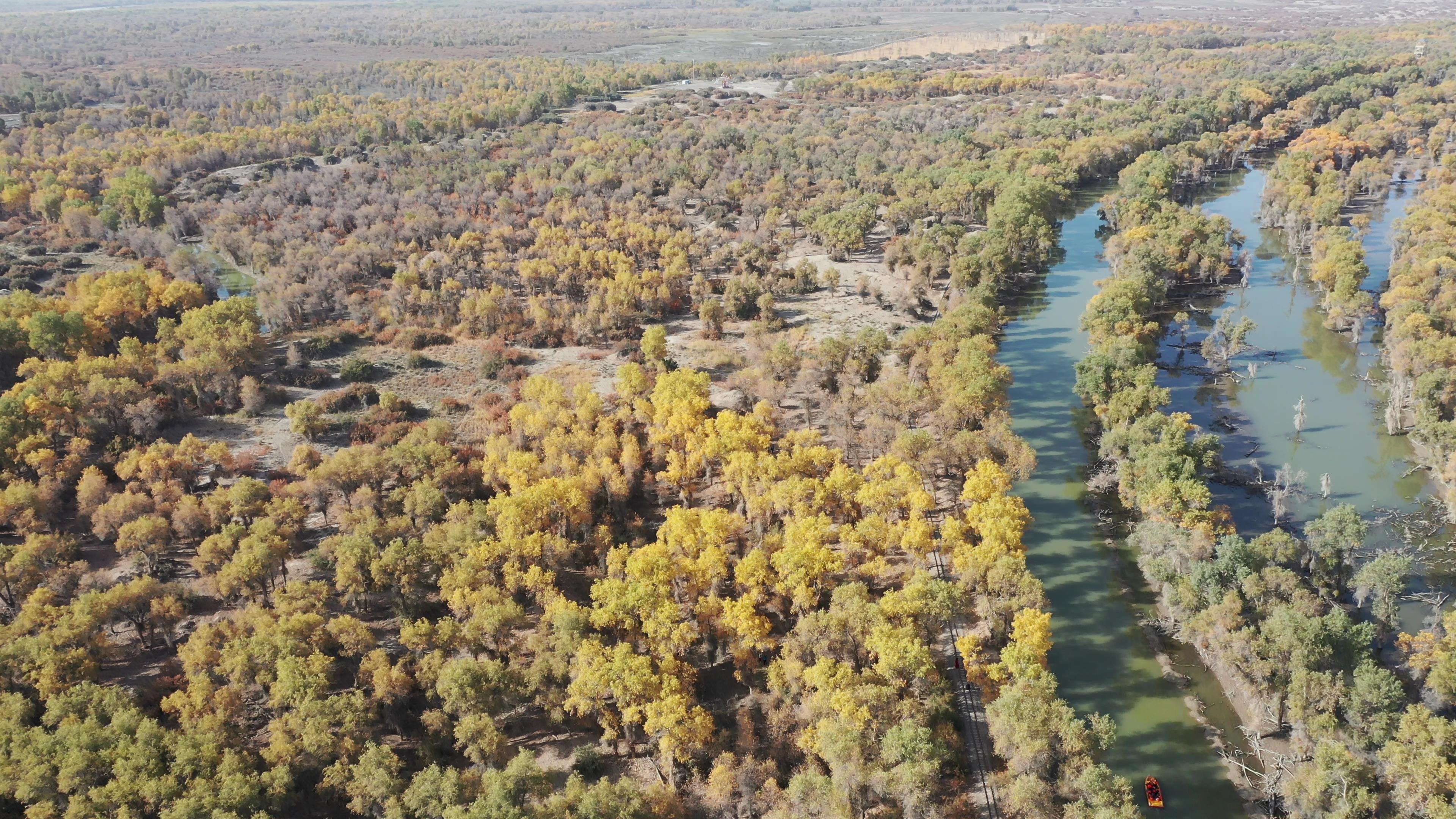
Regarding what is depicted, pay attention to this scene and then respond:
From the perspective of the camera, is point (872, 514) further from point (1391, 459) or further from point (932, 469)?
point (1391, 459)

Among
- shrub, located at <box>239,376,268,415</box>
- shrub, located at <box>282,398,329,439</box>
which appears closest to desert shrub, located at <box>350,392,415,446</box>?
shrub, located at <box>282,398,329,439</box>

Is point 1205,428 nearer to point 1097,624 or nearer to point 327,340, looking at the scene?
point 1097,624

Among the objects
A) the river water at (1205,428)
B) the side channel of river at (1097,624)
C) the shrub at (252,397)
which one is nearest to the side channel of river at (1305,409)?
the river water at (1205,428)

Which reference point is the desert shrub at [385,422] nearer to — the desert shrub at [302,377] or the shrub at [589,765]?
the desert shrub at [302,377]

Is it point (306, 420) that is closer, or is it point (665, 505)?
point (665, 505)

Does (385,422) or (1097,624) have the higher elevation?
(385,422)

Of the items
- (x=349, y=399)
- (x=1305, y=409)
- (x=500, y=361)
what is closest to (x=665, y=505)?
(x=500, y=361)
